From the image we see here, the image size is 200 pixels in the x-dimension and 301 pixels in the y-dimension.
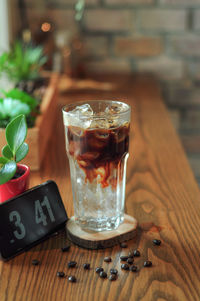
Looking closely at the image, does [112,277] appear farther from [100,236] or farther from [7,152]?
[7,152]

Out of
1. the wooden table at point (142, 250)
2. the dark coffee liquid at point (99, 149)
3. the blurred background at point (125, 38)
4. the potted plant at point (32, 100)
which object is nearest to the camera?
the wooden table at point (142, 250)

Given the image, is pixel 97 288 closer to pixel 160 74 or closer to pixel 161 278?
pixel 161 278

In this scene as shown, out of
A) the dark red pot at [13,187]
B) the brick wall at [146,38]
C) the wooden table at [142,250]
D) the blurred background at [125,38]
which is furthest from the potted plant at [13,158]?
the brick wall at [146,38]

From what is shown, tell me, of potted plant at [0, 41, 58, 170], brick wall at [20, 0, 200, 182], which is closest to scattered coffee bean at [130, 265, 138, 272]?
potted plant at [0, 41, 58, 170]

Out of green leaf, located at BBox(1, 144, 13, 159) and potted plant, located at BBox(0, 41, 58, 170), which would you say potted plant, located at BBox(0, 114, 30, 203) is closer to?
green leaf, located at BBox(1, 144, 13, 159)

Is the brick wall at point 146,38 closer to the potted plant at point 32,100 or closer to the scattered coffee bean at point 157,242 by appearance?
the potted plant at point 32,100
